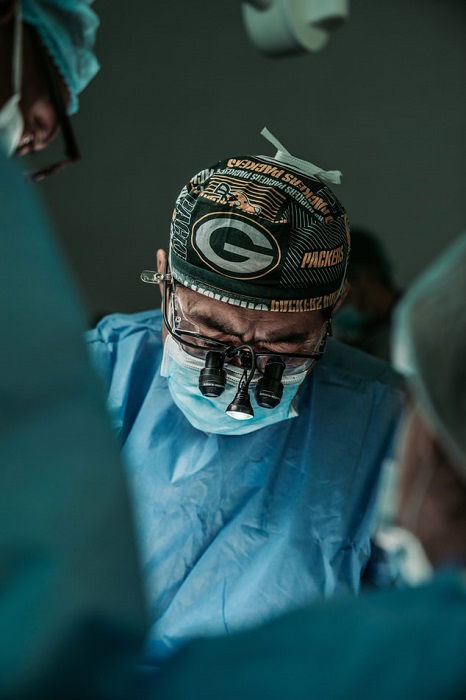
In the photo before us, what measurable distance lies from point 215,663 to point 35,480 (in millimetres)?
257

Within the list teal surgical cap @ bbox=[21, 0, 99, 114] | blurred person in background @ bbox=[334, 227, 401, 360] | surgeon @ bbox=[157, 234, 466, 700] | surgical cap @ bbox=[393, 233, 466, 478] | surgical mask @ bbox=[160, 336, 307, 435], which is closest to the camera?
surgeon @ bbox=[157, 234, 466, 700]

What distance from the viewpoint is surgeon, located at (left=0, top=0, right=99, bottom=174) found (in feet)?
4.36

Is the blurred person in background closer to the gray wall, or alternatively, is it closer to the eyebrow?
the gray wall

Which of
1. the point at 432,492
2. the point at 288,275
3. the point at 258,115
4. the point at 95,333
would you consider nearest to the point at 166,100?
the point at 258,115

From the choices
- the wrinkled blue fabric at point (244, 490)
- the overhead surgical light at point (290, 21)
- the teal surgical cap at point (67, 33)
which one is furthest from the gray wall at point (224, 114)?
the overhead surgical light at point (290, 21)

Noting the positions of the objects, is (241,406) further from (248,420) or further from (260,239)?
(260,239)

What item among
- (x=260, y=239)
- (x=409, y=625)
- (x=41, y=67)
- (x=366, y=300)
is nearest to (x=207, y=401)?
(x=260, y=239)

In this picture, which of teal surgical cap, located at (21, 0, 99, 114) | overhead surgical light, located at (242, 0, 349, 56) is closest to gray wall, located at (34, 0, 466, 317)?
teal surgical cap, located at (21, 0, 99, 114)

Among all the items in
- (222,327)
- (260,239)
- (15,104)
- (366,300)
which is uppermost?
(15,104)

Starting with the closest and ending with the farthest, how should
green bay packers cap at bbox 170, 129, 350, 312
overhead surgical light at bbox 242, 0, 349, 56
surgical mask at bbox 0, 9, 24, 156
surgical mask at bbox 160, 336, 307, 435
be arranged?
1. overhead surgical light at bbox 242, 0, 349, 56
2. surgical mask at bbox 0, 9, 24, 156
3. green bay packers cap at bbox 170, 129, 350, 312
4. surgical mask at bbox 160, 336, 307, 435

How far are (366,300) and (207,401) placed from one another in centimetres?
186

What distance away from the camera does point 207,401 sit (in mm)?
2146

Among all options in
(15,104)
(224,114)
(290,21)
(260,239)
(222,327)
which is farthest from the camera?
(224,114)

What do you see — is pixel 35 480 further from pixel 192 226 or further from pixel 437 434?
pixel 192 226
